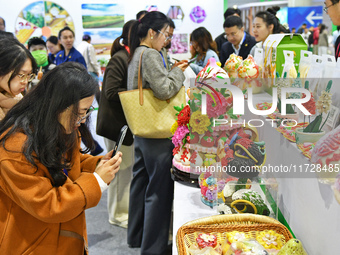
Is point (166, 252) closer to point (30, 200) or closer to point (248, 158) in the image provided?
point (248, 158)

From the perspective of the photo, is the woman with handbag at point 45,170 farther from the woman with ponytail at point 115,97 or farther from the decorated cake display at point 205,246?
the woman with ponytail at point 115,97

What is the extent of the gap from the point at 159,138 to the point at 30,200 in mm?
1375

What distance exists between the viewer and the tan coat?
140 cm

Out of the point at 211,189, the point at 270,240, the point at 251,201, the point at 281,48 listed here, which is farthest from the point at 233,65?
the point at 270,240

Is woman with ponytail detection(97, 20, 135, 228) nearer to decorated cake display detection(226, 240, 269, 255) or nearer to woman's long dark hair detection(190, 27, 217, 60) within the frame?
woman's long dark hair detection(190, 27, 217, 60)

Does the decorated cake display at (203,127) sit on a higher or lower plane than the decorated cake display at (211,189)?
higher

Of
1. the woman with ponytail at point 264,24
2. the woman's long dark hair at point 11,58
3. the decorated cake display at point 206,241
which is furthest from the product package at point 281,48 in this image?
the woman with ponytail at point 264,24

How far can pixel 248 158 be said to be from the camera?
1.64 meters

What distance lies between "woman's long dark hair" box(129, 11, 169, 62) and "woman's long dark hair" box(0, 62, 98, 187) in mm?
1152

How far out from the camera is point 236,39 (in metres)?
4.67

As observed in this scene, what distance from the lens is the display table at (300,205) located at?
48.3 inches

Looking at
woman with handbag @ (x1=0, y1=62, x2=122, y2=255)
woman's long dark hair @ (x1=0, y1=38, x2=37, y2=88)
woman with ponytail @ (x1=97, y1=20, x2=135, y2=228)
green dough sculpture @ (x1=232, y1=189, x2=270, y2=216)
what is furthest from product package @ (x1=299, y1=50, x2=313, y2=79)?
woman with ponytail @ (x1=97, y1=20, x2=135, y2=228)

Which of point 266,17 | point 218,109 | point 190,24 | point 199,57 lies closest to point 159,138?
point 218,109

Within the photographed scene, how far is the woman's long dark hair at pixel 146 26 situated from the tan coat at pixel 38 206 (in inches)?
48.1
